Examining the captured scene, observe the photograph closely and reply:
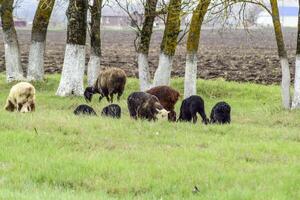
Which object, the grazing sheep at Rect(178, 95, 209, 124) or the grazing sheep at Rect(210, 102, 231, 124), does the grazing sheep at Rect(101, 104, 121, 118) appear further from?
the grazing sheep at Rect(210, 102, 231, 124)

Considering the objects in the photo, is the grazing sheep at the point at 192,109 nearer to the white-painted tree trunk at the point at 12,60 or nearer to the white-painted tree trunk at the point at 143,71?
the white-painted tree trunk at the point at 143,71

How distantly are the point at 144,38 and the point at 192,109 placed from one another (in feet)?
23.8

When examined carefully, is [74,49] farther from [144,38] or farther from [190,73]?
[190,73]

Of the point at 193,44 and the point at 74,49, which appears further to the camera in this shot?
the point at 74,49

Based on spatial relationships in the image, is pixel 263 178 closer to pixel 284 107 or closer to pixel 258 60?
pixel 284 107

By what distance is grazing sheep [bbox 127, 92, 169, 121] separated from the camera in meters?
15.2

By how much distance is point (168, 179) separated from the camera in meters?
9.65

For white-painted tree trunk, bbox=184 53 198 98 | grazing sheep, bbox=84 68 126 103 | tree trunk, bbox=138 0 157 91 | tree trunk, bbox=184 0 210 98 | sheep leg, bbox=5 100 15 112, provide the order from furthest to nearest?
1. tree trunk, bbox=138 0 157 91
2. grazing sheep, bbox=84 68 126 103
3. white-painted tree trunk, bbox=184 53 198 98
4. tree trunk, bbox=184 0 210 98
5. sheep leg, bbox=5 100 15 112

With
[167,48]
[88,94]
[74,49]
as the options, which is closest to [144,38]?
[167,48]

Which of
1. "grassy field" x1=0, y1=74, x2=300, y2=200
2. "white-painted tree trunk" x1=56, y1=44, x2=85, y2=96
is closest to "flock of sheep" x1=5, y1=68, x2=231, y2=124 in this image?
"grassy field" x1=0, y1=74, x2=300, y2=200

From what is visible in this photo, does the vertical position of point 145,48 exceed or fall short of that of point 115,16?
it falls short

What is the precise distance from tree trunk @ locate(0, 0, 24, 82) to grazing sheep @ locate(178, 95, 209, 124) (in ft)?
36.3

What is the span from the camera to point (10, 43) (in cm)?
2517

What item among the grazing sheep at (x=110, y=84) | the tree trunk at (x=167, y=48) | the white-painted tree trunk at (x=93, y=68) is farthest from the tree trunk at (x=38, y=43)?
the tree trunk at (x=167, y=48)
